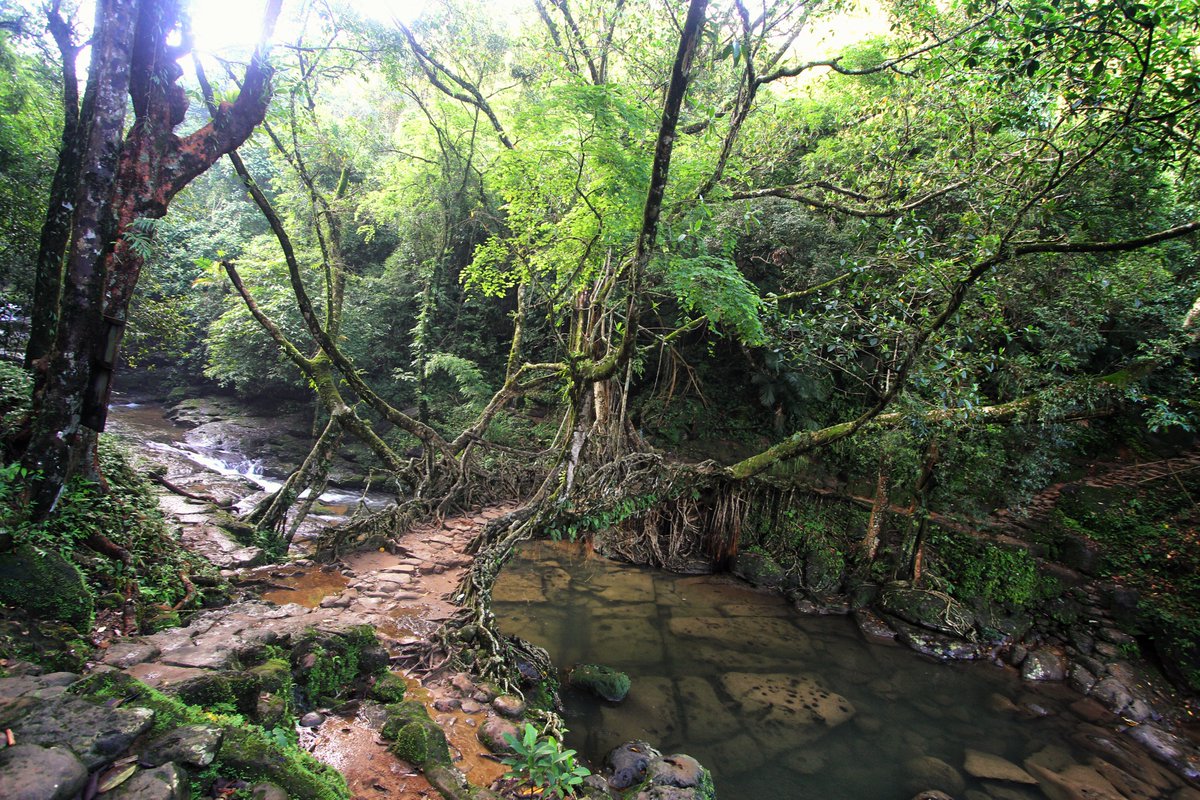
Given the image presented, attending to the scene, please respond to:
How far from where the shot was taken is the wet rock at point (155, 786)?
176 centimetres

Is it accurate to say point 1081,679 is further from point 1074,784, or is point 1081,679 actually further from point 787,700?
point 787,700

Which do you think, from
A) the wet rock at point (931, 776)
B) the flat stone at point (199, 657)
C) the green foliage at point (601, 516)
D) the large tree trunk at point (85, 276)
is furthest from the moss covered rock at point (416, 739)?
the wet rock at point (931, 776)

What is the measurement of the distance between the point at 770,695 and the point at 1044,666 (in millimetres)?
4814

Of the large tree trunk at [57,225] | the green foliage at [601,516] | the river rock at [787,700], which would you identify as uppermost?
the large tree trunk at [57,225]

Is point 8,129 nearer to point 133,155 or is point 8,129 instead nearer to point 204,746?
point 133,155

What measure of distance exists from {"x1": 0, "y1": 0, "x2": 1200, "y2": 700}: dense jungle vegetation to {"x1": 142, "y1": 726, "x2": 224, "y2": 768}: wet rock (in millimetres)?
2232

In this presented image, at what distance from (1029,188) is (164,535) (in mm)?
8324

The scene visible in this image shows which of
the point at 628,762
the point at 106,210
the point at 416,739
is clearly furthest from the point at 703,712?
the point at 106,210

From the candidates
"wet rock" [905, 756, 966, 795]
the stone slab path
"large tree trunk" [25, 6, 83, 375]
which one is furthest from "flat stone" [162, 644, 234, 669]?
"wet rock" [905, 756, 966, 795]

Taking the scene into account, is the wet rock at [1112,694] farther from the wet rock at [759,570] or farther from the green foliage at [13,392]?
the green foliage at [13,392]

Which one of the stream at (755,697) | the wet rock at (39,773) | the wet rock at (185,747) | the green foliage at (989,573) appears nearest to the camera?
the wet rock at (39,773)

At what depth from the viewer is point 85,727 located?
1918mm

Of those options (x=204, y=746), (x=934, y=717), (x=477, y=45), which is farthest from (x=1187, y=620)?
(x=477, y=45)

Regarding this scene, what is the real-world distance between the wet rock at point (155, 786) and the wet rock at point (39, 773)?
118 mm
